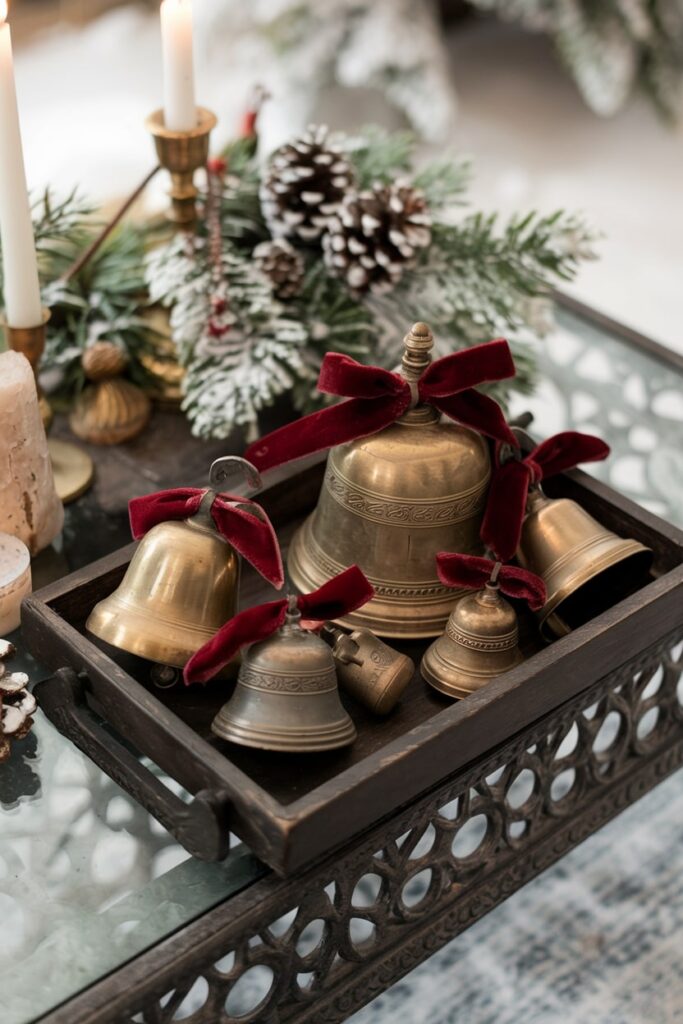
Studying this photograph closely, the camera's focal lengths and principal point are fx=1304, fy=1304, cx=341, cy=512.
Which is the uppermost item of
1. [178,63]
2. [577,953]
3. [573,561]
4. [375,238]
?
[178,63]

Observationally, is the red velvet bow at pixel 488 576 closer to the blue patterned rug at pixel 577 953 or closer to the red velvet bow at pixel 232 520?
the red velvet bow at pixel 232 520

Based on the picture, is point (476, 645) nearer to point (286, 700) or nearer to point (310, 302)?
point (286, 700)

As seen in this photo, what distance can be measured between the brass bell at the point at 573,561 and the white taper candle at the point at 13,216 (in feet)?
1.27

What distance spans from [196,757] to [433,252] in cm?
56

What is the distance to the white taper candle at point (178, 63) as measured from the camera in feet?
3.18

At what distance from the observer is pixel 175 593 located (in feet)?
2.60

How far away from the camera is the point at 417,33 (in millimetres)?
1910

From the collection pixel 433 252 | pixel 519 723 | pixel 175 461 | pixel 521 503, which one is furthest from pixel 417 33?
pixel 519 723

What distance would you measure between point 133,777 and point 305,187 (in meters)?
0.54

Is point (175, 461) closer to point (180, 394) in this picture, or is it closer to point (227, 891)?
A: point (180, 394)

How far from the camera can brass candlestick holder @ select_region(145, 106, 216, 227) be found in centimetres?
101

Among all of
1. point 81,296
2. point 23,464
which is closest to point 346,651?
point 23,464

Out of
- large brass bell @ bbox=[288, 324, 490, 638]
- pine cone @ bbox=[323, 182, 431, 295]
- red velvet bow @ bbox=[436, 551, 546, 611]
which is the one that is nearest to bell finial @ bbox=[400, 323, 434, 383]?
large brass bell @ bbox=[288, 324, 490, 638]

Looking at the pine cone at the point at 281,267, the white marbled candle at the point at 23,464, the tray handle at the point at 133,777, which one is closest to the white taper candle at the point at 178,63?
the pine cone at the point at 281,267
